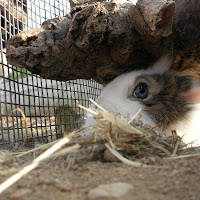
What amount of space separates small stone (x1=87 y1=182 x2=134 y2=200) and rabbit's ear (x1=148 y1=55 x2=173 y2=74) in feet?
5.54

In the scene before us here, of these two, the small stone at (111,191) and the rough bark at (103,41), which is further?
the rough bark at (103,41)

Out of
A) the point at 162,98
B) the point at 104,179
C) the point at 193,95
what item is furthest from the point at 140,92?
the point at 104,179

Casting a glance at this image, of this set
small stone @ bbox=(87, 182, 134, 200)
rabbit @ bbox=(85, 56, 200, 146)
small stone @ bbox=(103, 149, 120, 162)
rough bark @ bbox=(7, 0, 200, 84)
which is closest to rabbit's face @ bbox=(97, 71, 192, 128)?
rabbit @ bbox=(85, 56, 200, 146)

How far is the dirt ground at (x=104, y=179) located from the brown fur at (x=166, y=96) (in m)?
0.96

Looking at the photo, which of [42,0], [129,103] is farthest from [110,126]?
[42,0]

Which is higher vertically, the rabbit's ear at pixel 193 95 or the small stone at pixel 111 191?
the rabbit's ear at pixel 193 95

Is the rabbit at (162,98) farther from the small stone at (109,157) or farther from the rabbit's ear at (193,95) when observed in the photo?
the small stone at (109,157)

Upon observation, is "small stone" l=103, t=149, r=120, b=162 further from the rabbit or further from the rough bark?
the rough bark

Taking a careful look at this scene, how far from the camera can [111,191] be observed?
2.44 ft

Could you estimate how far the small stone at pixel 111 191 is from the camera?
27.7 inches

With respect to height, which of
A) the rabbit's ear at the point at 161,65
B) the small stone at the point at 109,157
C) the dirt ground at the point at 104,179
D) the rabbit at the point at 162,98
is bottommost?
the dirt ground at the point at 104,179

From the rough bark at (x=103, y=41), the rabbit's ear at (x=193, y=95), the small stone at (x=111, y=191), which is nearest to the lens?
the small stone at (x=111, y=191)

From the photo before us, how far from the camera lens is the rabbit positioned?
205 cm

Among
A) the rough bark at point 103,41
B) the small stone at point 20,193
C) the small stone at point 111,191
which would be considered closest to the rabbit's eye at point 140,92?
the rough bark at point 103,41
